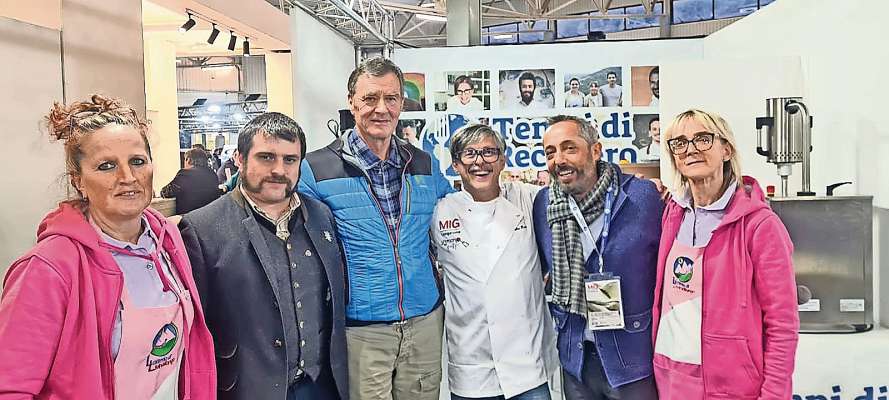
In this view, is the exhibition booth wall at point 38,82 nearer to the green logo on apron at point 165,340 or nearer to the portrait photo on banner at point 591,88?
the green logo on apron at point 165,340

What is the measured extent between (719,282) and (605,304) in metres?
0.36

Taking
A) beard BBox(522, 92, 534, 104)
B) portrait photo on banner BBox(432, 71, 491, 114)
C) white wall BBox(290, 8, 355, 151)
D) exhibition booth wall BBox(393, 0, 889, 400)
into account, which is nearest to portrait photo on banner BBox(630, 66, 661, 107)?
exhibition booth wall BBox(393, 0, 889, 400)

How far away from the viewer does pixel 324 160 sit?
2320 mm

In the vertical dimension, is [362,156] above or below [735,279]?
above

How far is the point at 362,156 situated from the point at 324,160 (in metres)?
0.13

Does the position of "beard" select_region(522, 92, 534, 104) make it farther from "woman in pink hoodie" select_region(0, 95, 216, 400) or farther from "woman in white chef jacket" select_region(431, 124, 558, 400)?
"woman in pink hoodie" select_region(0, 95, 216, 400)

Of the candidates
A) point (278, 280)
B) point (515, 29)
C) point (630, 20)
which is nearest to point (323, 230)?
point (278, 280)

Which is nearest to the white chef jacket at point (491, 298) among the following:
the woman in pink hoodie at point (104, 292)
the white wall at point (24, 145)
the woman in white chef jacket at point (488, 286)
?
the woman in white chef jacket at point (488, 286)

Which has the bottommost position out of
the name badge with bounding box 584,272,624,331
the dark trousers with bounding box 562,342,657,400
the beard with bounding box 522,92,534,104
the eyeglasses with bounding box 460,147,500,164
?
the dark trousers with bounding box 562,342,657,400

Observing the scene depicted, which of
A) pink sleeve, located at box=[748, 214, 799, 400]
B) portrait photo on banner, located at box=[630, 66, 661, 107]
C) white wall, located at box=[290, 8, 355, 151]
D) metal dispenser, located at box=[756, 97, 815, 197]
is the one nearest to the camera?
pink sleeve, located at box=[748, 214, 799, 400]

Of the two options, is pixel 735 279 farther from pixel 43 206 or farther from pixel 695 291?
pixel 43 206

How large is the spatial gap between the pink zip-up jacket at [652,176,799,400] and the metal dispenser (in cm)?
137

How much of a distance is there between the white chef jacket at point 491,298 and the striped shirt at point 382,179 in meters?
0.19

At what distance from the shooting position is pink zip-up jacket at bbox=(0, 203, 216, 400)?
4.65ft
